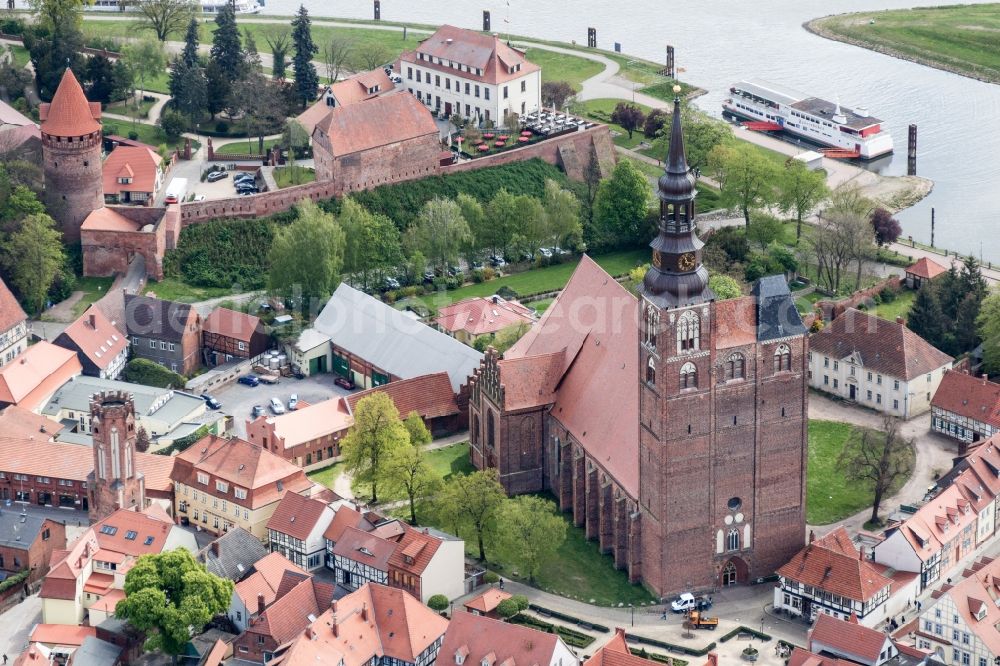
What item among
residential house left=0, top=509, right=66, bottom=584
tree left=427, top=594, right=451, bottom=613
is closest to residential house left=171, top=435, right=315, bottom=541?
residential house left=0, top=509, right=66, bottom=584

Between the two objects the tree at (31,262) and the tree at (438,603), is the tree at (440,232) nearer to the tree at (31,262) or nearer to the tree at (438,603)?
the tree at (31,262)

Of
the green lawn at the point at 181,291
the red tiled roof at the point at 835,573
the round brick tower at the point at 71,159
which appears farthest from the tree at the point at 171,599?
the round brick tower at the point at 71,159

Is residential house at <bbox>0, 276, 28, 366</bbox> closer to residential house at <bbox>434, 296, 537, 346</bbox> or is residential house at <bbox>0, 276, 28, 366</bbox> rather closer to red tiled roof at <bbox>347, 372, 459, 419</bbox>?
red tiled roof at <bbox>347, 372, 459, 419</bbox>

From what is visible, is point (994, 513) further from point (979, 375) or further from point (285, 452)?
point (285, 452)

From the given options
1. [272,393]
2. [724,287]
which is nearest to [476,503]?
[272,393]

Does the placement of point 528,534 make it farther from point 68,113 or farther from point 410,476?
point 68,113

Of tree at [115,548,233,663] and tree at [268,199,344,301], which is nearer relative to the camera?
tree at [115,548,233,663]

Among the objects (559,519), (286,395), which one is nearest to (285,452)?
(286,395)
